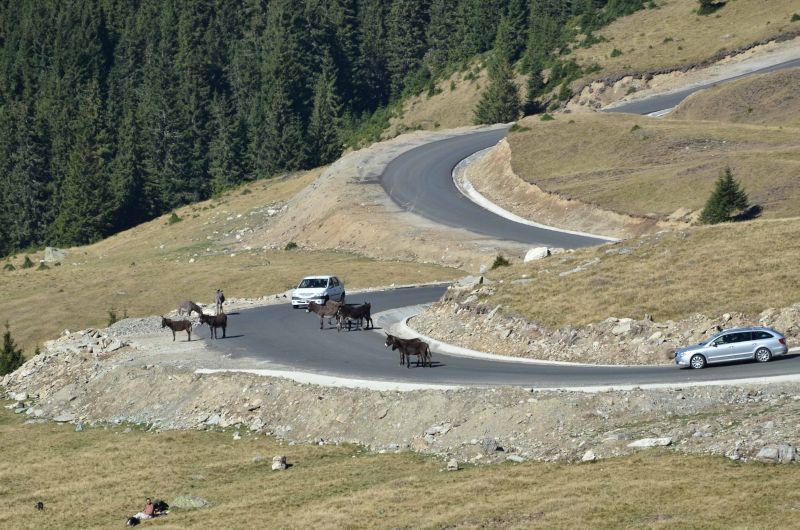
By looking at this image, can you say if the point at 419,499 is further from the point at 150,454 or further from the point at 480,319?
the point at 480,319

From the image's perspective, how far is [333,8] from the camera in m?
184

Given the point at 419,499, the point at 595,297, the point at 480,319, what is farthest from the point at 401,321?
the point at 419,499

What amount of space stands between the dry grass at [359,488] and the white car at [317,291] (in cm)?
1797

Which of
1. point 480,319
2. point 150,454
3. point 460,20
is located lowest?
point 150,454

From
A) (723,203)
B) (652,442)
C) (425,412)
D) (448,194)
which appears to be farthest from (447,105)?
(652,442)

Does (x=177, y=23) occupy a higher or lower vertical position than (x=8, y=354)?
higher

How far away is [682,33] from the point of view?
122875 millimetres

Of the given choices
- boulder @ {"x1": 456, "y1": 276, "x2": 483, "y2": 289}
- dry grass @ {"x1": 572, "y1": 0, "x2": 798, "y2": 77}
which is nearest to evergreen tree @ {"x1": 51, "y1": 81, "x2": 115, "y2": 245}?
dry grass @ {"x1": 572, "y1": 0, "x2": 798, "y2": 77}

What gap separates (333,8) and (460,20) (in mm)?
28602

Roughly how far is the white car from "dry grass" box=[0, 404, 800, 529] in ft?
59.0

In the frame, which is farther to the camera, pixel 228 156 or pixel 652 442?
pixel 228 156

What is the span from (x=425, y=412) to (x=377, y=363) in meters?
7.62

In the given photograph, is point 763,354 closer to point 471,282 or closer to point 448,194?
point 471,282

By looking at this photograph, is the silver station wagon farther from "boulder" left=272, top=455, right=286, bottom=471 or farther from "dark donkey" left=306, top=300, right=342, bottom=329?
"dark donkey" left=306, top=300, right=342, bottom=329
